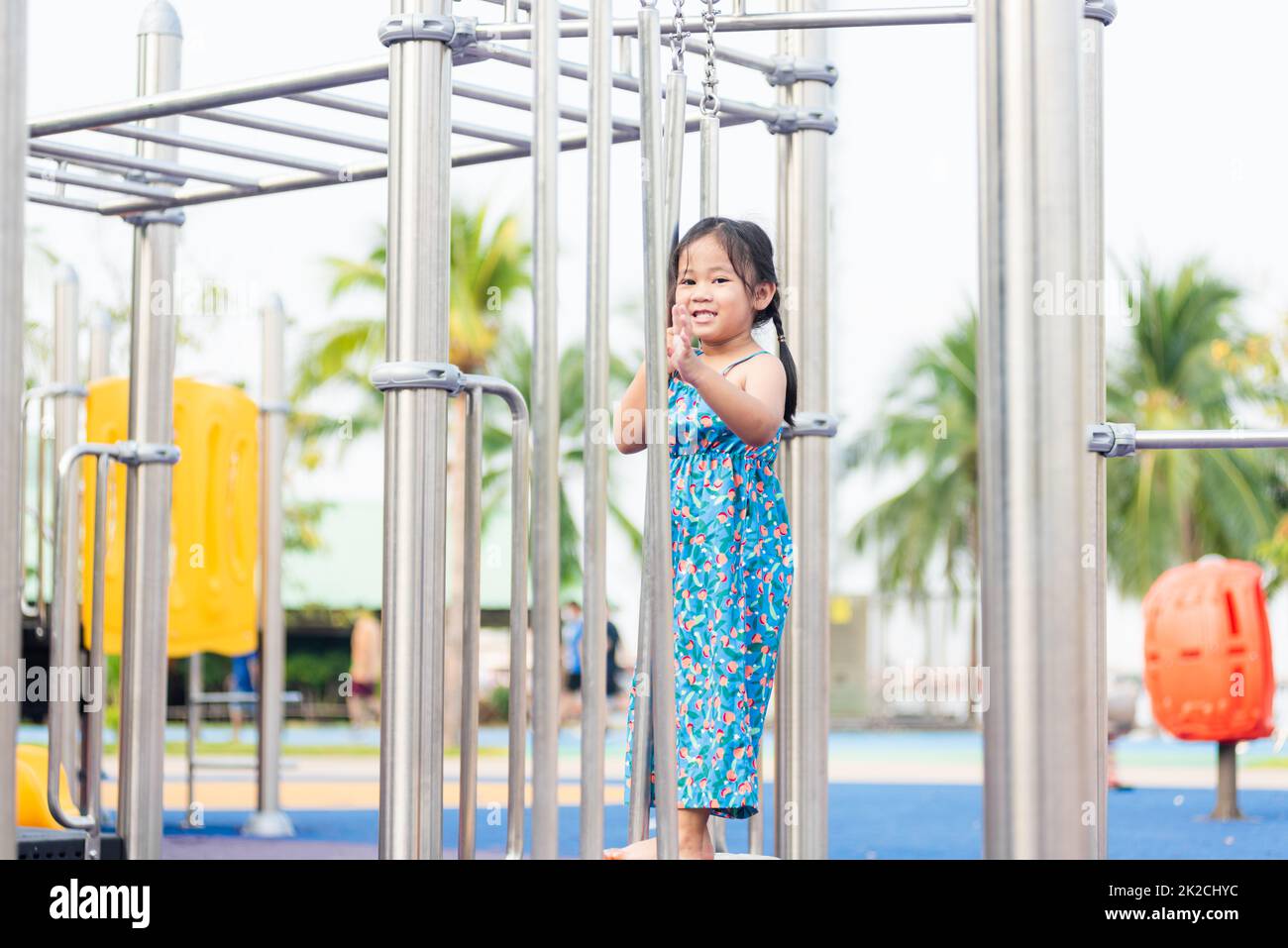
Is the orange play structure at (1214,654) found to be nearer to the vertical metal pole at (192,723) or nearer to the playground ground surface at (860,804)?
the playground ground surface at (860,804)

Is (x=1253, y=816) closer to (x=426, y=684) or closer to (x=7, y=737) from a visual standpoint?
(x=426, y=684)

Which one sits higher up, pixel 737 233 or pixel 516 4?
pixel 516 4

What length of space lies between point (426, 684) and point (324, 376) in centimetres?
2160

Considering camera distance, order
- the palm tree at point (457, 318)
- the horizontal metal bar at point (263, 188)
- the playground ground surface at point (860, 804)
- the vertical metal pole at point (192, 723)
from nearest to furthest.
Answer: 1. the horizontal metal bar at point (263, 188)
2. the playground ground surface at point (860, 804)
3. the vertical metal pole at point (192, 723)
4. the palm tree at point (457, 318)

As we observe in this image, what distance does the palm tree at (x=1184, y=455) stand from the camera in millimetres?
24234

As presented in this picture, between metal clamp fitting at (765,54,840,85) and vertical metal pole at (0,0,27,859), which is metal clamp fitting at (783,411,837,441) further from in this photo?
vertical metal pole at (0,0,27,859)

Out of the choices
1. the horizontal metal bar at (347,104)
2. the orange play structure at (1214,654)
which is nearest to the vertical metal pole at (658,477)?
the horizontal metal bar at (347,104)

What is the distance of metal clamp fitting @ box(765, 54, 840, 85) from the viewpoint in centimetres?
464

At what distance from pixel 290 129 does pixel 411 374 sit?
1.87m

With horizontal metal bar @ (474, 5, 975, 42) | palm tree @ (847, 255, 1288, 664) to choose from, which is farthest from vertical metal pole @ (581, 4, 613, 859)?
palm tree @ (847, 255, 1288, 664)

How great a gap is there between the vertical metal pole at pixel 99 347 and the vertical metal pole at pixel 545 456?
623cm
